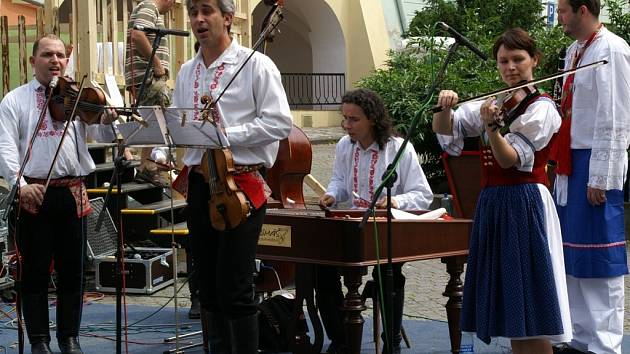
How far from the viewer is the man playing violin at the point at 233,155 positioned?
424cm

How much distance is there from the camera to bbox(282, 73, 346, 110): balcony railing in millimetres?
21531

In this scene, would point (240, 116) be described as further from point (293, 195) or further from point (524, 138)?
point (293, 195)

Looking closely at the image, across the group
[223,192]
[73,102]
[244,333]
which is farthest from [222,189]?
[73,102]

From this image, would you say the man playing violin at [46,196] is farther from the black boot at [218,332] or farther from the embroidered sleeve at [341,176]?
the black boot at [218,332]

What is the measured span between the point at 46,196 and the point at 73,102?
2.09ft

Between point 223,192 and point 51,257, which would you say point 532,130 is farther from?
point 51,257

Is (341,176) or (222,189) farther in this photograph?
(341,176)

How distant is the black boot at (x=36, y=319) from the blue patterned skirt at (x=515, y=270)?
8.71ft

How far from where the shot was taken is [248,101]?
4.36m

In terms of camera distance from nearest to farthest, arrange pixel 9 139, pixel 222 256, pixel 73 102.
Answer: pixel 222 256 < pixel 73 102 < pixel 9 139

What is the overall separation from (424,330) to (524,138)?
8.28 ft

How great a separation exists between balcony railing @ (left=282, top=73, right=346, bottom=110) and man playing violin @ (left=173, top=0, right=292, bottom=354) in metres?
16.6

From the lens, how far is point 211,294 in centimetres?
443

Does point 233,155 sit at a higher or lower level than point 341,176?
higher
